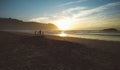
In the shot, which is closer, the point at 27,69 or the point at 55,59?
the point at 27,69

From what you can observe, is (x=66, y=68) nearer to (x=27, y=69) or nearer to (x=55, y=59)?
(x=55, y=59)

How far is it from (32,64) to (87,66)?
3504mm

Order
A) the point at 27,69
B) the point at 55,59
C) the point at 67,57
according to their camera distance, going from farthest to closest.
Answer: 1. the point at 67,57
2. the point at 55,59
3. the point at 27,69

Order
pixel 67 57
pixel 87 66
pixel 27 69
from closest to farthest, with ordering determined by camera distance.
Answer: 1. pixel 27 69
2. pixel 87 66
3. pixel 67 57

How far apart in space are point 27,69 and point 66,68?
7.51 ft

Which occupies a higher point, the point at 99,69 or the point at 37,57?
the point at 37,57

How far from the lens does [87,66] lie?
807cm

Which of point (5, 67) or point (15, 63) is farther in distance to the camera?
point (15, 63)

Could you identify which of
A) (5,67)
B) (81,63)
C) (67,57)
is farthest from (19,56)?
(81,63)

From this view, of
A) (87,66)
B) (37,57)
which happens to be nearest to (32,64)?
(37,57)

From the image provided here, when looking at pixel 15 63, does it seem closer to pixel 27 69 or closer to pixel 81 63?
pixel 27 69

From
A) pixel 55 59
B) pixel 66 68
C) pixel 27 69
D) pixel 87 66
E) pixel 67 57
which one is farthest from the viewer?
pixel 67 57

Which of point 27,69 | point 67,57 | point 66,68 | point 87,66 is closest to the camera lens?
point 27,69

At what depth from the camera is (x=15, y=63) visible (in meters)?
7.75
